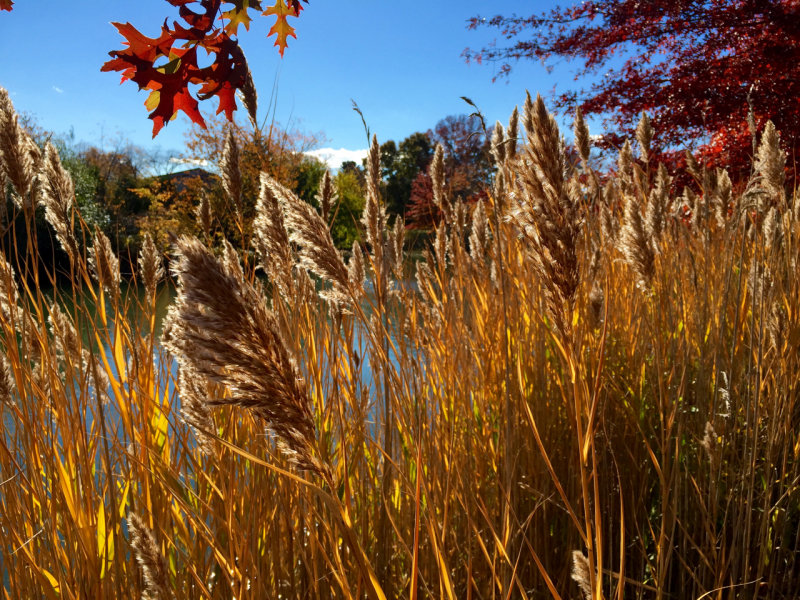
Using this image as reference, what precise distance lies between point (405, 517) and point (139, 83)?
44.1 inches

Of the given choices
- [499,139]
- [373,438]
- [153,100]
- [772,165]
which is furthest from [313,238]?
[772,165]

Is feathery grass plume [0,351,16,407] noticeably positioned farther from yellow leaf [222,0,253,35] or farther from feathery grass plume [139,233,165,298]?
yellow leaf [222,0,253,35]

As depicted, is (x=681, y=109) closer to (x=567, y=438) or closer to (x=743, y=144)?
(x=743, y=144)

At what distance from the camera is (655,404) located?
6.17 feet

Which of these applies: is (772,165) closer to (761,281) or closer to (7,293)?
(761,281)

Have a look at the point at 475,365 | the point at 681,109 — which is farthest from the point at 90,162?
the point at 475,365

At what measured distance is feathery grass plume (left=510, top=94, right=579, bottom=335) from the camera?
2.48ft

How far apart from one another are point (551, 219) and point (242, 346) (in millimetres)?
439

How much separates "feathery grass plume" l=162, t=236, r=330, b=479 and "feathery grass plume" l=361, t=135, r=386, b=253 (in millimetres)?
610

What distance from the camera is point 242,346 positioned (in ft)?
1.89

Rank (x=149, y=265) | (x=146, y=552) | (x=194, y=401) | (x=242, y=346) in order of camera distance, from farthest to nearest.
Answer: (x=149, y=265)
(x=194, y=401)
(x=146, y=552)
(x=242, y=346)

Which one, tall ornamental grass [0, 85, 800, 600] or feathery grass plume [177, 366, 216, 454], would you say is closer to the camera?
tall ornamental grass [0, 85, 800, 600]

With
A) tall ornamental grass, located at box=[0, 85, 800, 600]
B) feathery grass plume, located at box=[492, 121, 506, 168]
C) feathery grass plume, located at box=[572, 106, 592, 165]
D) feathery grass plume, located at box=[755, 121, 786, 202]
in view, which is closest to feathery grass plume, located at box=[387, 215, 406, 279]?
tall ornamental grass, located at box=[0, 85, 800, 600]

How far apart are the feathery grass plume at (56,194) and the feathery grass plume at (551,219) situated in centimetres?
119
